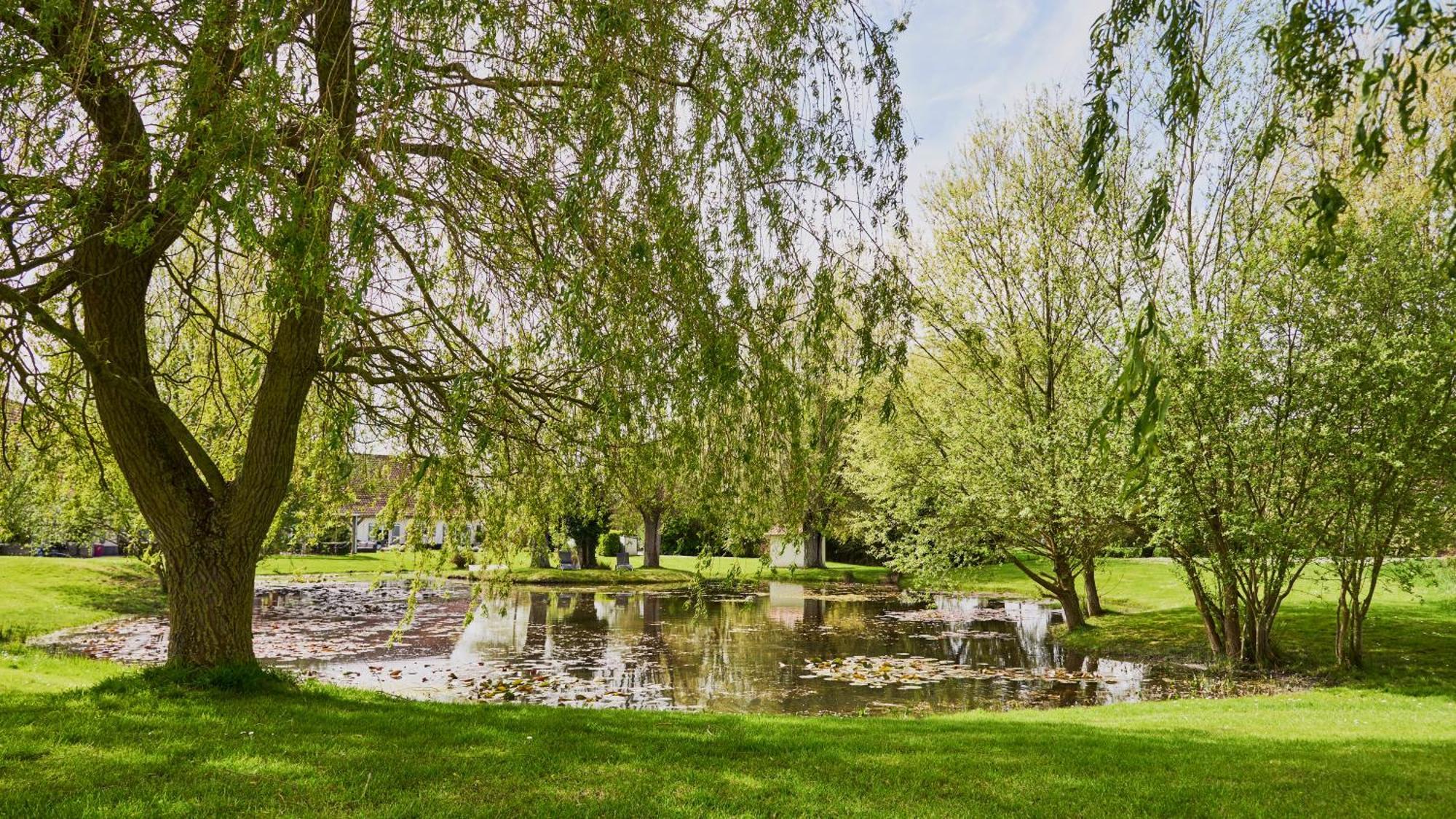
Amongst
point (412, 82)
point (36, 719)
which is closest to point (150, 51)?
point (412, 82)

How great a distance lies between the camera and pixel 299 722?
699 centimetres

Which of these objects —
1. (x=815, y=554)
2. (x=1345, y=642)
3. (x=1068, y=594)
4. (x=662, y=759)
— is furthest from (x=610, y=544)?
(x=662, y=759)

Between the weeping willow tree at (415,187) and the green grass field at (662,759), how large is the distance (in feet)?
6.04

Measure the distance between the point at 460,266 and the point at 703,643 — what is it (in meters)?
13.0

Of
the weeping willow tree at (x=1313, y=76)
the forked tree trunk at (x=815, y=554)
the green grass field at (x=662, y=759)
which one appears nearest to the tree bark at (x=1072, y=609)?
the green grass field at (x=662, y=759)

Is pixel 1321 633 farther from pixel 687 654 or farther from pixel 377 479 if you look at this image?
pixel 377 479

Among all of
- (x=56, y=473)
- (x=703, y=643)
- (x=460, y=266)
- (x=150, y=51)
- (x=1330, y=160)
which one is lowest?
(x=703, y=643)

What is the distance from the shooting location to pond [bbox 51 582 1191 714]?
39.3 feet

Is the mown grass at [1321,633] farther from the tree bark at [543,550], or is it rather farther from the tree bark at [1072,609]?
the tree bark at [543,550]

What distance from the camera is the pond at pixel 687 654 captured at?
12.0m

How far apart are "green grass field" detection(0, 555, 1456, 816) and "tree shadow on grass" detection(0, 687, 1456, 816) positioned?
0.02 metres

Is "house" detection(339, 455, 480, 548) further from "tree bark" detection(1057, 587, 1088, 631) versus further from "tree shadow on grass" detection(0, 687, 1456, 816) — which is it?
"tree bark" detection(1057, 587, 1088, 631)

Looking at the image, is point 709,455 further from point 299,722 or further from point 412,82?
point 299,722

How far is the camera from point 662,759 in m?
6.54
